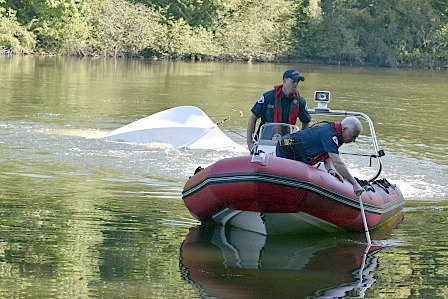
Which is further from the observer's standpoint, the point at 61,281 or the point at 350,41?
the point at 350,41

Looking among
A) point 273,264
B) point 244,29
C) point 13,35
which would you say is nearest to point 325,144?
point 273,264

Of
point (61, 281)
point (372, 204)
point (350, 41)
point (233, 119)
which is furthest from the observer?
point (350, 41)

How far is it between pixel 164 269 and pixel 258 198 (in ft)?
4.64

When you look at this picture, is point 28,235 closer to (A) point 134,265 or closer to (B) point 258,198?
(A) point 134,265

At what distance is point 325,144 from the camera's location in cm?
863

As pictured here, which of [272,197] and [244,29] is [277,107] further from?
[244,29]

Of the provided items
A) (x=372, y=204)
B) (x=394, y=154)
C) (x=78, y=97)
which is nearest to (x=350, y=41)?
(x=78, y=97)

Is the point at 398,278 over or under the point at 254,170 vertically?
under

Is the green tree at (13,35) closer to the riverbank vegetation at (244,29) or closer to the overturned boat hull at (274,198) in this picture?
the riverbank vegetation at (244,29)

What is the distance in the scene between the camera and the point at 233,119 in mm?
→ 21828

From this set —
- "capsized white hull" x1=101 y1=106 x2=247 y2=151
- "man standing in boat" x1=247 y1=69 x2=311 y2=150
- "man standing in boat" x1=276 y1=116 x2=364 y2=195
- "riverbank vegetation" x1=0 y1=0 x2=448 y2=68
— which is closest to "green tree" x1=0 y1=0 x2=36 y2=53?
"riverbank vegetation" x1=0 y1=0 x2=448 y2=68

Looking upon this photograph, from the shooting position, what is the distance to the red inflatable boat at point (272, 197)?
8281 mm

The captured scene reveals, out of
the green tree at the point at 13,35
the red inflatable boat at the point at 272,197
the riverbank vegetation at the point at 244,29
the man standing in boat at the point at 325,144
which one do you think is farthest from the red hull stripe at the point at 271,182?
the riverbank vegetation at the point at 244,29

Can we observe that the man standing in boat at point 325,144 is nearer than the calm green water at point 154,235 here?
No
